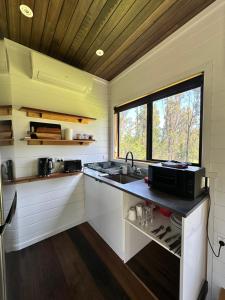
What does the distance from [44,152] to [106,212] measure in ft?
3.88

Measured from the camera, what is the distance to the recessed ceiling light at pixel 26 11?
1.20m

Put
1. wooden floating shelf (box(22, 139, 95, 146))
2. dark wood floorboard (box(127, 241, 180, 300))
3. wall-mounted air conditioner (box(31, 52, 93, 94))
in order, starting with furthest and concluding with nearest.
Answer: wooden floating shelf (box(22, 139, 95, 146)) < wall-mounted air conditioner (box(31, 52, 93, 94)) < dark wood floorboard (box(127, 241, 180, 300))

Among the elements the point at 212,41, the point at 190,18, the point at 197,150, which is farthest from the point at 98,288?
the point at 190,18

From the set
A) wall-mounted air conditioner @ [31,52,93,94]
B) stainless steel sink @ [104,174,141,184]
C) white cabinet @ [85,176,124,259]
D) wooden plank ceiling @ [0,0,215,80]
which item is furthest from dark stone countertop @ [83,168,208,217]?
wooden plank ceiling @ [0,0,215,80]

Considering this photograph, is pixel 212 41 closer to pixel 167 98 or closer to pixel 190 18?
pixel 190 18

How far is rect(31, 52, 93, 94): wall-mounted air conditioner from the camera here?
1.63 m

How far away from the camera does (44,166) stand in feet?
5.93

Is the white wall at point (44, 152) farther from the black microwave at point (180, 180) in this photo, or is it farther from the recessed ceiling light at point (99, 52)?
the black microwave at point (180, 180)

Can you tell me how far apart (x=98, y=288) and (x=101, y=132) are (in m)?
2.10

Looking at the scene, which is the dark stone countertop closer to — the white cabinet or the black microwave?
the black microwave

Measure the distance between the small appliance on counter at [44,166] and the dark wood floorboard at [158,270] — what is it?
4.81 feet

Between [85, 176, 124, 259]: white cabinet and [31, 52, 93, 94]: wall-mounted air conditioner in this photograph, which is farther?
[31, 52, 93, 94]: wall-mounted air conditioner

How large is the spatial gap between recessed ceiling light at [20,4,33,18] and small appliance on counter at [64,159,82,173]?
5.41ft

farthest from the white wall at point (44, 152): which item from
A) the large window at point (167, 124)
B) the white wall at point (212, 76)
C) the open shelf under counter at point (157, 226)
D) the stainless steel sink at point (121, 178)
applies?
the white wall at point (212, 76)
